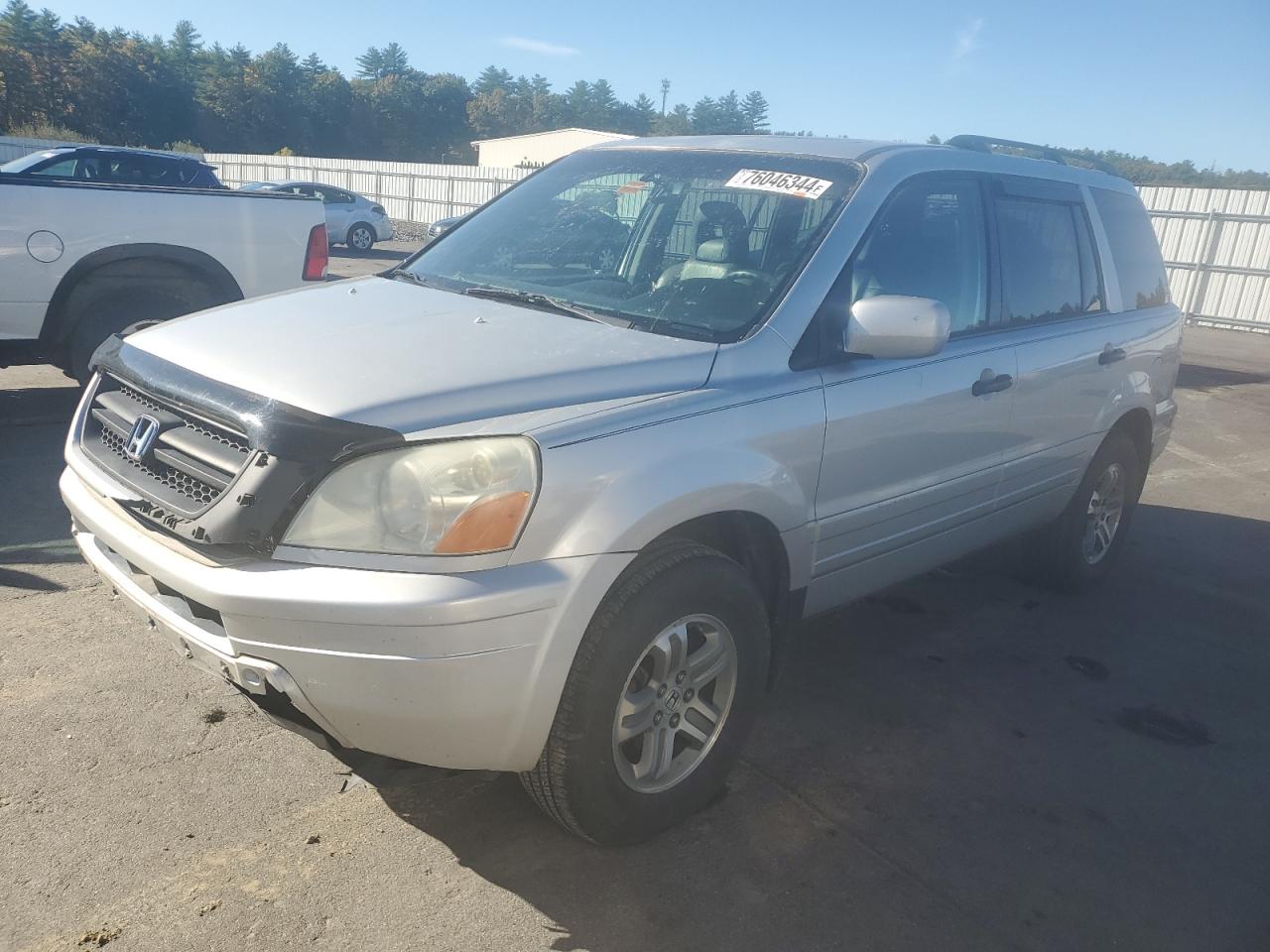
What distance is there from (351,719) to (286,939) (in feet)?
1.84

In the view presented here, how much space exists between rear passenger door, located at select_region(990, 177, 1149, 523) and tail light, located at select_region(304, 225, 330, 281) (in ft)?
14.8

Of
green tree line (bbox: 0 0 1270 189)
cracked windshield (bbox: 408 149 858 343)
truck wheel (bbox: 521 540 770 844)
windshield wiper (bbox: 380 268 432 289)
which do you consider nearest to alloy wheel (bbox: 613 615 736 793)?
truck wheel (bbox: 521 540 770 844)

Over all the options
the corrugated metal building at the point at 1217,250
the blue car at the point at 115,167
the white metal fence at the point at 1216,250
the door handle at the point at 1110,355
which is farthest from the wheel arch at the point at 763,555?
the corrugated metal building at the point at 1217,250

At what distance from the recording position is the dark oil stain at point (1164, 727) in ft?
12.4

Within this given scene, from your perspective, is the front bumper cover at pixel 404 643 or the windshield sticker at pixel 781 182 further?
the windshield sticker at pixel 781 182

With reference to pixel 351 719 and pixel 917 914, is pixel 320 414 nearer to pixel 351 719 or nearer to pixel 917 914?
pixel 351 719

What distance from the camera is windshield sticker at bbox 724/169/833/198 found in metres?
3.44

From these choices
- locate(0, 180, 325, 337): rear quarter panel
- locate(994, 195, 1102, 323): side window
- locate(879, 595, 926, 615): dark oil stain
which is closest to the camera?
locate(994, 195, 1102, 323): side window

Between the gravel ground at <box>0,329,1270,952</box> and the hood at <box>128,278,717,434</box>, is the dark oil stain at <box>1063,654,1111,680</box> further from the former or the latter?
the hood at <box>128,278,717,434</box>

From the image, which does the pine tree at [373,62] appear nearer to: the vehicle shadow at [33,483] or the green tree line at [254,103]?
the green tree line at [254,103]

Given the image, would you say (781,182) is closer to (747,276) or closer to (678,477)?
(747,276)

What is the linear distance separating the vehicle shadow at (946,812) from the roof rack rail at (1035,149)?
7.01 feet

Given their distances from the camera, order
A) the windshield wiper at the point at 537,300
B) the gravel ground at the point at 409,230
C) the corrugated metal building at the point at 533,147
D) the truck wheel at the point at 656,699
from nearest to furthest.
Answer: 1. the truck wheel at the point at 656,699
2. the windshield wiper at the point at 537,300
3. the gravel ground at the point at 409,230
4. the corrugated metal building at the point at 533,147

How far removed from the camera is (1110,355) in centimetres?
465
